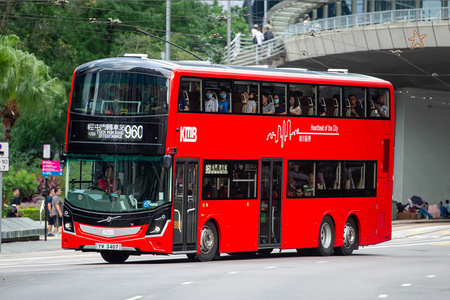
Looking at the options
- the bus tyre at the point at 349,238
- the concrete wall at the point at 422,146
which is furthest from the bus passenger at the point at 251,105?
the concrete wall at the point at 422,146

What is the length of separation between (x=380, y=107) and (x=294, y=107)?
3.26m

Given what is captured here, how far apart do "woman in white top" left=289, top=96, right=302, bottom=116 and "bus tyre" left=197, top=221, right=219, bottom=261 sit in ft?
11.7

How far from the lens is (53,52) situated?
187ft

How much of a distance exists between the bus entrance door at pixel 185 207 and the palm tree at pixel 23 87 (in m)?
11.6

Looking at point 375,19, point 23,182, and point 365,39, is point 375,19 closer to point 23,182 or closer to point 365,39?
point 365,39

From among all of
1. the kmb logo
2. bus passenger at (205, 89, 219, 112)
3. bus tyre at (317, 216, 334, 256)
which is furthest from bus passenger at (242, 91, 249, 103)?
bus tyre at (317, 216, 334, 256)

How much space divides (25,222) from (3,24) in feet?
71.0

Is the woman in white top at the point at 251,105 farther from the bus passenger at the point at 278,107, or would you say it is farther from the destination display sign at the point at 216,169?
the destination display sign at the point at 216,169

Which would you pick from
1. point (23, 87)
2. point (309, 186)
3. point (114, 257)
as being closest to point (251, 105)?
point (309, 186)

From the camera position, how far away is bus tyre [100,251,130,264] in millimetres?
20703

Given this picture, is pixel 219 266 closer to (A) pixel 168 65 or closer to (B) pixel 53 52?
(A) pixel 168 65

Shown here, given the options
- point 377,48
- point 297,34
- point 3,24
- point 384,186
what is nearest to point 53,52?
point 3,24

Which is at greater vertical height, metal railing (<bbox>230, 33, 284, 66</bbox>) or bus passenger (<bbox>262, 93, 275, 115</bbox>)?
metal railing (<bbox>230, 33, 284, 66</bbox>)

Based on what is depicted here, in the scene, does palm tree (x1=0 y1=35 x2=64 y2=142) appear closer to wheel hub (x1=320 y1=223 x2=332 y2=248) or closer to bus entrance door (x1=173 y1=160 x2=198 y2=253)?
bus entrance door (x1=173 y1=160 x2=198 y2=253)
